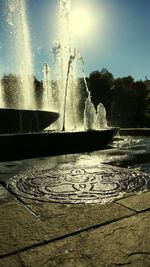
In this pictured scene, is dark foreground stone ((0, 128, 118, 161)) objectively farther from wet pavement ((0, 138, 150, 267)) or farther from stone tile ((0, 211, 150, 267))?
stone tile ((0, 211, 150, 267))

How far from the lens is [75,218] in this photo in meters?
2.59

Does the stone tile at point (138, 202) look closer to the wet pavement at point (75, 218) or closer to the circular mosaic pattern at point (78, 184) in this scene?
the wet pavement at point (75, 218)

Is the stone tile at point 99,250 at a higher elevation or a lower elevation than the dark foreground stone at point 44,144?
lower

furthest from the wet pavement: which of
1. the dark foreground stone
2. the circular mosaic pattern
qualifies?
the dark foreground stone

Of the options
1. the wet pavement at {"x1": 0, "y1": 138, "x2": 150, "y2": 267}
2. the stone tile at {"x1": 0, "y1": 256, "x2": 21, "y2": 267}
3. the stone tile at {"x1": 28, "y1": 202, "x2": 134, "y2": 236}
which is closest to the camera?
the stone tile at {"x1": 0, "y1": 256, "x2": 21, "y2": 267}

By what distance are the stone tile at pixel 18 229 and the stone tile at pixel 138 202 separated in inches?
38.1

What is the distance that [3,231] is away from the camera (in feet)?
7.73

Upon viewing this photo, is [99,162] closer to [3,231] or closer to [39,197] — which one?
[39,197]

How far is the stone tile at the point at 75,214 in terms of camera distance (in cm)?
243

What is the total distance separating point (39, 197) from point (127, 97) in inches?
1796

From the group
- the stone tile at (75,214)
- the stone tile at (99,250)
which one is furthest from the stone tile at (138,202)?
the stone tile at (99,250)

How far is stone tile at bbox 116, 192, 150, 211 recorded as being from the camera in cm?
283

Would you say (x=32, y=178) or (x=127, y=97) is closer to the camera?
(x=32, y=178)

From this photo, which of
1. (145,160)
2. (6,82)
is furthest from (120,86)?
(145,160)
